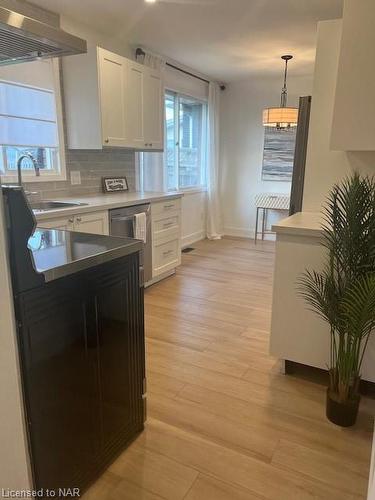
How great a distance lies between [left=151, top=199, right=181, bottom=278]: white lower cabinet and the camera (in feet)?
12.2

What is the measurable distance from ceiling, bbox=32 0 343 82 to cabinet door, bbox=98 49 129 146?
Result: 36 centimetres

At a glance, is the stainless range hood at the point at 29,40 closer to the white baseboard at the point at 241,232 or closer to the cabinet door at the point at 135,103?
the cabinet door at the point at 135,103

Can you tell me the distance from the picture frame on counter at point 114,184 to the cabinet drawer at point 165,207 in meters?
0.55

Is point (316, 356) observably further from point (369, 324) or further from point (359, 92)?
point (359, 92)

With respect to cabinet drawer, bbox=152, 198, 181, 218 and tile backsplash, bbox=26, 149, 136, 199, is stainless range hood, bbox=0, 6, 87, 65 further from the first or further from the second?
cabinet drawer, bbox=152, 198, 181, 218

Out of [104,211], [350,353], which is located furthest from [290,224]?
[104,211]

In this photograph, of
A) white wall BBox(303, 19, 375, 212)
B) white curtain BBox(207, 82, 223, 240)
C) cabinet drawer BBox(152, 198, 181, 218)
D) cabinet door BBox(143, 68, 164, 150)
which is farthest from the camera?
white curtain BBox(207, 82, 223, 240)

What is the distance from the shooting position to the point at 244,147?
6066 mm

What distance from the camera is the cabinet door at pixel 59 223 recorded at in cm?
250

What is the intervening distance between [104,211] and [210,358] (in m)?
1.45

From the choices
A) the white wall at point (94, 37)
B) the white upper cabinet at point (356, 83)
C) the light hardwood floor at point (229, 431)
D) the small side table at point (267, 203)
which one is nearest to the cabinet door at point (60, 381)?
the light hardwood floor at point (229, 431)

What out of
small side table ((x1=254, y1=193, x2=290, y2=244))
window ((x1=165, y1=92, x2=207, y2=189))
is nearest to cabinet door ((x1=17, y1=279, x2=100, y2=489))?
window ((x1=165, y1=92, x2=207, y2=189))

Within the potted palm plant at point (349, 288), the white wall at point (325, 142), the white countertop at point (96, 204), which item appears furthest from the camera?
the white countertop at point (96, 204)

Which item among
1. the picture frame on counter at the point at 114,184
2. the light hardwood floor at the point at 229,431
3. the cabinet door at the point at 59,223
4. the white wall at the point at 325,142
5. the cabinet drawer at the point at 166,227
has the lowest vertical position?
the light hardwood floor at the point at 229,431
